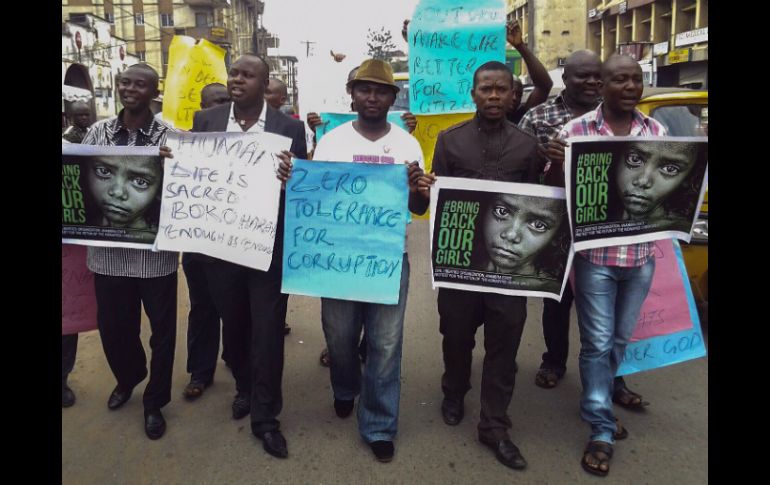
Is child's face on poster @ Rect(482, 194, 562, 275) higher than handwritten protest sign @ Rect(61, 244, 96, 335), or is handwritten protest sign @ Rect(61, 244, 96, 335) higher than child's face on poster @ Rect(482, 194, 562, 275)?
child's face on poster @ Rect(482, 194, 562, 275)

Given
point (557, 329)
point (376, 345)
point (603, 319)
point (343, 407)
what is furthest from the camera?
point (557, 329)

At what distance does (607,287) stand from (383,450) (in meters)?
1.45

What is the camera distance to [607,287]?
295 centimetres

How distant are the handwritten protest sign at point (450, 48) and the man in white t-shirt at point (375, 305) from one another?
2.96 ft

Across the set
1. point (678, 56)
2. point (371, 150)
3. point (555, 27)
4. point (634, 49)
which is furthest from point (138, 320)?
point (555, 27)

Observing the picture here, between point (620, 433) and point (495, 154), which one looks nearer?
point (495, 154)

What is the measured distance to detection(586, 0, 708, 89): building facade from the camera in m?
22.5

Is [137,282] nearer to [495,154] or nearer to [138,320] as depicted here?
[138,320]

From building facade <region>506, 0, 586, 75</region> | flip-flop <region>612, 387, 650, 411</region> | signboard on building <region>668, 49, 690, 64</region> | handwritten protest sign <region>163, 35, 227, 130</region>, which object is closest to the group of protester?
flip-flop <region>612, 387, 650, 411</region>

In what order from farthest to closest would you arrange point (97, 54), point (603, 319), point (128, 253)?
point (97, 54), point (128, 253), point (603, 319)

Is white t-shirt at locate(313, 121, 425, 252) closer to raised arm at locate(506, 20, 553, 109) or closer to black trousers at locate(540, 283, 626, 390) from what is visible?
raised arm at locate(506, 20, 553, 109)

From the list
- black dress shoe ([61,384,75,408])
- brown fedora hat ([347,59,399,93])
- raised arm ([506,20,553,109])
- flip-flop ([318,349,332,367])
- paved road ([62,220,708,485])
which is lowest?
paved road ([62,220,708,485])

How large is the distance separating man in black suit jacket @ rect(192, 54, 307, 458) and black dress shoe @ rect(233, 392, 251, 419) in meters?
0.33

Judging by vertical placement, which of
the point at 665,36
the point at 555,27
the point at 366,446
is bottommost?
the point at 366,446
